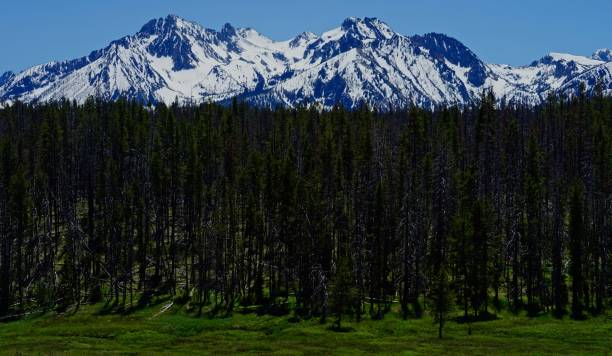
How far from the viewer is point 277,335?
7112 centimetres

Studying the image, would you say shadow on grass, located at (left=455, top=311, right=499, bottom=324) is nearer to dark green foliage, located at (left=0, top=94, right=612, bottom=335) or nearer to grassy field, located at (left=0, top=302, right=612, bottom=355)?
dark green foliage, located at (left=0, top=94, right=612, bottom=335)

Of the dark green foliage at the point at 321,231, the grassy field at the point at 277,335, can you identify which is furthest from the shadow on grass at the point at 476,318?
the grassy field at the point at 277,335

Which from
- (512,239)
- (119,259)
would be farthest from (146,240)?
(512,239)

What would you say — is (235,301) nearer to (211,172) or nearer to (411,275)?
(411,275)

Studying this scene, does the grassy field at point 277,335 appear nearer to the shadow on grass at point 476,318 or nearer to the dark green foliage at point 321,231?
the shadow on grass at point 476,318

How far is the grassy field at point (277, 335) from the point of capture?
207 ft

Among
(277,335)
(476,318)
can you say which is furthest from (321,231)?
(476,318)

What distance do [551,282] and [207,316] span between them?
4353 centimetres

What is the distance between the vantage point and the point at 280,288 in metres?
91.6

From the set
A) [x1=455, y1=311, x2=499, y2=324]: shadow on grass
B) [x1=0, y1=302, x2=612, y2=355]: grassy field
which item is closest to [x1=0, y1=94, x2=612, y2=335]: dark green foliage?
[x1=455, y1=311, x2=499, y2=324]: shadow on grass

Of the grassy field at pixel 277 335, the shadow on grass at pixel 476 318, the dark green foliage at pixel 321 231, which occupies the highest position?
the dark green foliage at pixel 321 231

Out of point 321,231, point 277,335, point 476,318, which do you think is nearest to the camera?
point 277,335

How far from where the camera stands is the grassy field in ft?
207

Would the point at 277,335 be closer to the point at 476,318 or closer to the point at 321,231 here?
the point at 321,231
